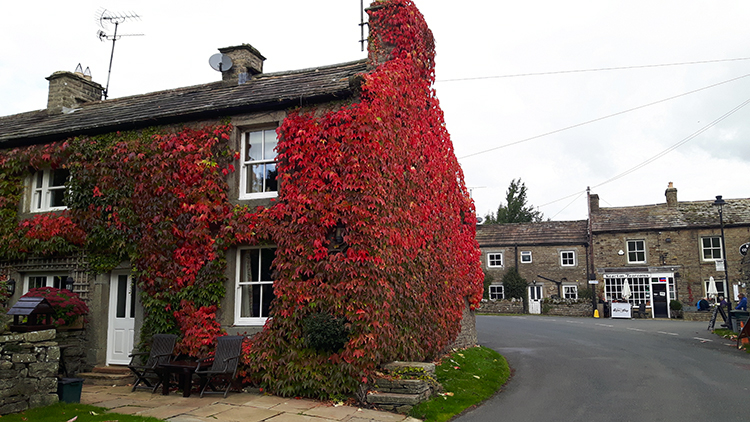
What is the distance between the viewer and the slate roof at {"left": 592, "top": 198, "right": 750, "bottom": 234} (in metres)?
32.3

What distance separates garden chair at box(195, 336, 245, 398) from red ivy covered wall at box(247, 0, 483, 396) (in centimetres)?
35

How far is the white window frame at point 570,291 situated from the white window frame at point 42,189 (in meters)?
30.9

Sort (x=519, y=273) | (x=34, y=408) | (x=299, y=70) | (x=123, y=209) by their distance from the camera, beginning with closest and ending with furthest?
(x=34, y=408), (x=123, y=209), (x=299, y=70), (x=519, y=273)

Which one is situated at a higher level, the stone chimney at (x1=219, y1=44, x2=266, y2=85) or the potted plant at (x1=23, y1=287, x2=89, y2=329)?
the stone chimney at (x1=219, y1=44, x2=266, y2=85)

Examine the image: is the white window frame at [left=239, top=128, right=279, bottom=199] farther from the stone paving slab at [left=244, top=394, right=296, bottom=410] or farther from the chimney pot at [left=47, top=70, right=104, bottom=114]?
the chimney pot at [left=47, top=70, right=104, bottom=114]

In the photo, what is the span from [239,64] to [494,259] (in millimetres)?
28310

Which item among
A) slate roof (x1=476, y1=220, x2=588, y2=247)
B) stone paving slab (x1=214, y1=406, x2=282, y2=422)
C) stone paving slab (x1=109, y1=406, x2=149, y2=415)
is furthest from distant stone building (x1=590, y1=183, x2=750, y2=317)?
stone paving slab (x1=109, y1=406, x2=149, y2=415)

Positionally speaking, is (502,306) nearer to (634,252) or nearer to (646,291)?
(646,291)

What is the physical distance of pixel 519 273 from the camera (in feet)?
120

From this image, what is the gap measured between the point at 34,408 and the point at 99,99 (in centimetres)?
1127

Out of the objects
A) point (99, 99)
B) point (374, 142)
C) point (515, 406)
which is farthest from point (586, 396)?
point (99, 99)

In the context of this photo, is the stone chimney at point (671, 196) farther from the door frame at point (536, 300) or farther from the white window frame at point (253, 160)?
the white window frame at point (253, 160)

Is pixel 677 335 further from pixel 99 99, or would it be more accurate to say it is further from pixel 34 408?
pixel 99 99

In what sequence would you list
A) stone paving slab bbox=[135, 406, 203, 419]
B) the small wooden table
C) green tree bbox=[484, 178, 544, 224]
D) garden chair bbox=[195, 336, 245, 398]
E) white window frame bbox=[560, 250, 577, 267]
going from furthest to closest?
green tree bbox=[484, 178, 544, 224]
white window frame bbox=[560, 250, 577, 267]
garden chair bbox=[195, 336, 245, 398]
the small wooden table
stone paving slab bbox=[135, 406, 203, 419]
